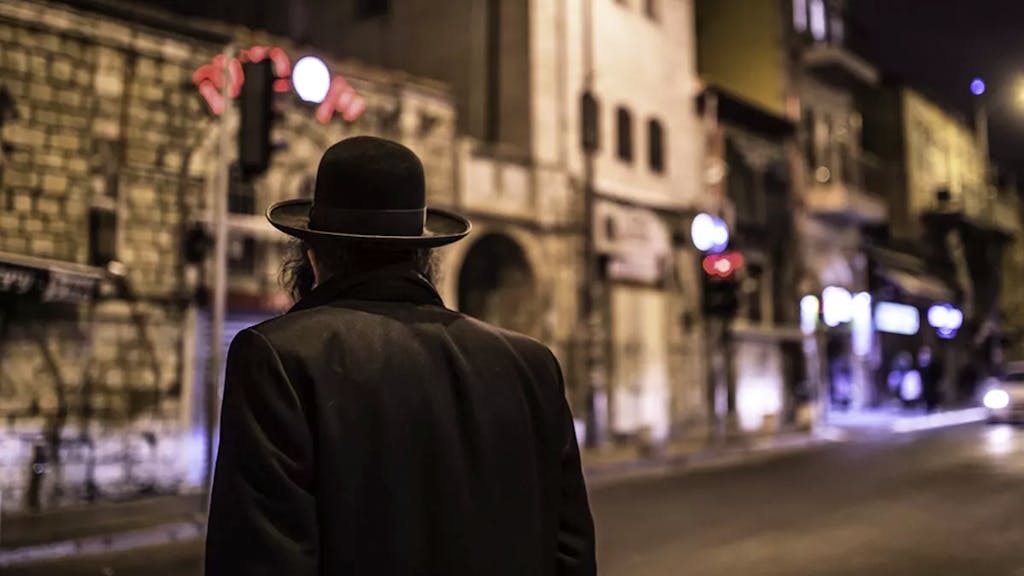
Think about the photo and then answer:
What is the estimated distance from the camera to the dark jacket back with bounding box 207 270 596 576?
175 cm

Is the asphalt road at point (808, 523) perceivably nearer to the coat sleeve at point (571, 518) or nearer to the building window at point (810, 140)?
the coat sleeve at point (571, 518)

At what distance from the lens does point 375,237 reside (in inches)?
78.9

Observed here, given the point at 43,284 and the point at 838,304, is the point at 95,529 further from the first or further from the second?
the point at 838,304

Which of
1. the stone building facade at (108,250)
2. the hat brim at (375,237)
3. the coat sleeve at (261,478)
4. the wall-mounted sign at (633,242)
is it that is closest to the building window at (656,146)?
the wall-mounted sign at (633,242)

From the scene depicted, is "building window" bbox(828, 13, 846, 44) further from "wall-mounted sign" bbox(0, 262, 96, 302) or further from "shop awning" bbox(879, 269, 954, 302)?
"wall-mounted sign" bbox(0, 262, 96, 302)

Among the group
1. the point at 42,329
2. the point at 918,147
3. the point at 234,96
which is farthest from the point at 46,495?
the point at 918,147

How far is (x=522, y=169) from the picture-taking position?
2038 centimetres

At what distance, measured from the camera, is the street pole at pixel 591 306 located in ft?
66.4

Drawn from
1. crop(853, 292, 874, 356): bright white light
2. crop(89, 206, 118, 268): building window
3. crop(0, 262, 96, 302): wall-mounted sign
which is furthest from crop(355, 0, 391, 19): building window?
crop(853, 292, 874, 356): bright white light

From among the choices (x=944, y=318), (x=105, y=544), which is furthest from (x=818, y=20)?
(x=105, y=544)

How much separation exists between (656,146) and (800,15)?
31.5 feet

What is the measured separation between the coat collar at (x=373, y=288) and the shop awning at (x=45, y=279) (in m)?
10.7

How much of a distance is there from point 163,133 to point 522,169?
820cm

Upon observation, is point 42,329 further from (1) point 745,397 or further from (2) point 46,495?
(1) point 745,397
